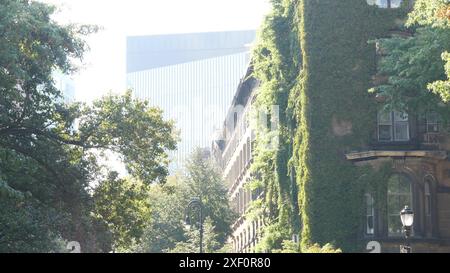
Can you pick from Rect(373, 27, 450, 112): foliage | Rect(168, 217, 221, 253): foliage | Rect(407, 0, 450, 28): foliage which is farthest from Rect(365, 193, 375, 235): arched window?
Rect(168, 217, 221, 253): foliage

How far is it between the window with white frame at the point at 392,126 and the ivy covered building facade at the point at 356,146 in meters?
0.05

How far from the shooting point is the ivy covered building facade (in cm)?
4100

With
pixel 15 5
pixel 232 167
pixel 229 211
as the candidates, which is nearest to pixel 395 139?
pixel 15 5

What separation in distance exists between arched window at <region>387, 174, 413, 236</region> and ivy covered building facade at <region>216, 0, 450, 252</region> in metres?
0.04

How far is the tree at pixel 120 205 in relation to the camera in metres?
36.8

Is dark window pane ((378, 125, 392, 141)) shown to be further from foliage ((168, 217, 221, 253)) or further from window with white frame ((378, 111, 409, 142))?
foliage ((168, 217, 221, 253))

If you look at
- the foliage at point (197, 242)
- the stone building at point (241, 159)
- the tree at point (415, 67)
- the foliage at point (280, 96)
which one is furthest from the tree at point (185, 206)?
the tree at point (415, 67)

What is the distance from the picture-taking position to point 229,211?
71188 millimetres

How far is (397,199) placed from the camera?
4106cm

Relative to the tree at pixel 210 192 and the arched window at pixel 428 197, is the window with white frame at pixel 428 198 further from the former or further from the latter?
the tree at pixel 210 192

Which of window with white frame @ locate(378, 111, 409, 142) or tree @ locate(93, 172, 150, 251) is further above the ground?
window with white frame @ locate(378, 111, 409, 142)

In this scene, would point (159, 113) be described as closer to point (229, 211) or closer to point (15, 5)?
point (15, 5)

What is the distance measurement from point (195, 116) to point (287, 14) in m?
153

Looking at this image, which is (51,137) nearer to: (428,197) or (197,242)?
(428,197)
